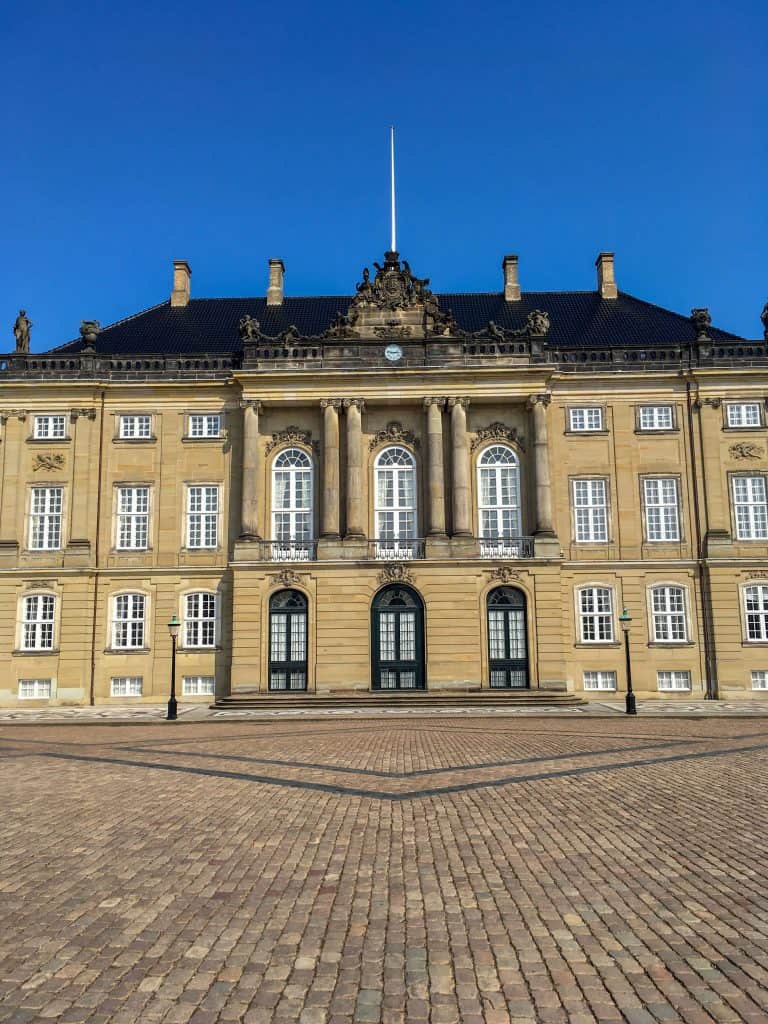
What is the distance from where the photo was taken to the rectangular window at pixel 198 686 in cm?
3466

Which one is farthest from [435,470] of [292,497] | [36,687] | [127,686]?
[36,687]

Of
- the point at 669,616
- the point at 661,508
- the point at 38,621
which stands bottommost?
the point at 669,616

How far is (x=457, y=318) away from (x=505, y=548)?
1342 cm

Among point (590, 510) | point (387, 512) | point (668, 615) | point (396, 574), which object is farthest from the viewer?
point (590, 510)

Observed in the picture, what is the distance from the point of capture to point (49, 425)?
3647cm

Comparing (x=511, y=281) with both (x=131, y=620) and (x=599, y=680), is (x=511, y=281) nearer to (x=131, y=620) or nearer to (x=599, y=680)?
(x=599, y=680)

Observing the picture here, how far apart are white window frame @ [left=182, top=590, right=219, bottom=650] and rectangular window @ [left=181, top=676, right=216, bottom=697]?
130 cm

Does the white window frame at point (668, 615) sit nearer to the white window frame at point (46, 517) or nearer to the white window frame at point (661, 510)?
the white window frame at point (661, 510)

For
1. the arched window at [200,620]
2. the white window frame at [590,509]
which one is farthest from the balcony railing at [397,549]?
the arched window at [200,620]

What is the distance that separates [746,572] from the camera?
34.7 m

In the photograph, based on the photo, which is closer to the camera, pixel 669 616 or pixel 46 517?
pixel 669 616

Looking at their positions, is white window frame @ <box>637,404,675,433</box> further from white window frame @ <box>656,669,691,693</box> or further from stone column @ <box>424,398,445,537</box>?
white window frame @ <box>656,669,691,693</box>

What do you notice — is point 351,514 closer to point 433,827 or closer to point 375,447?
point 375,447

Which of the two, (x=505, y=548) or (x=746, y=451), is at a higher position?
(x=746, y=451)
